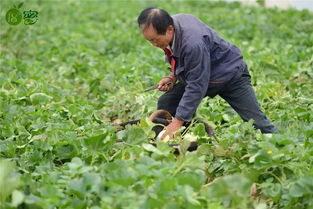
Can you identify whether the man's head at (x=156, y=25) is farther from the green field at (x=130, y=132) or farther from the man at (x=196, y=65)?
the green field at (x=130, y=132)

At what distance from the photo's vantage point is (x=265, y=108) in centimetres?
543

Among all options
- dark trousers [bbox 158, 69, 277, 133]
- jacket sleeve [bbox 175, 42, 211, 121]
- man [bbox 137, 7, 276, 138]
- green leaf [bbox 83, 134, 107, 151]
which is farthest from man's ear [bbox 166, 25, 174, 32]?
green leaf [bbox 83, 134, 107, 151]

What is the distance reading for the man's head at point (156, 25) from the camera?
3.85m

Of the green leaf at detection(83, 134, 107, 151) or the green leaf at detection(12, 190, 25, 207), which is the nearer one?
the green leaf at detection(12, 190, 25, 207)

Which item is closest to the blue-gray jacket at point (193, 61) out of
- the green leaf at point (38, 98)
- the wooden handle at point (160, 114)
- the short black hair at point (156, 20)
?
the short black hair at point (156, 20)

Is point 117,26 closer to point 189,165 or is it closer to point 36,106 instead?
point 36,106

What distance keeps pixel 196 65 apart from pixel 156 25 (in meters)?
0.36

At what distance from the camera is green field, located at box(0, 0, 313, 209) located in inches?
115

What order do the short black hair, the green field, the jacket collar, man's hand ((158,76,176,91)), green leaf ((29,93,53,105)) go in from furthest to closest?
1. green leaf ((29,93,53,105))
2. man's hand ((158,76,176,91))
3. the jacket collar
4. the short black hair
5. the green field

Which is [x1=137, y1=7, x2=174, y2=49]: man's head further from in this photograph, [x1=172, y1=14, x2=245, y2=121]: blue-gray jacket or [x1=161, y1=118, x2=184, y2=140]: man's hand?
[x1=161, y1=118, x2=184, y2=140]: man's hand

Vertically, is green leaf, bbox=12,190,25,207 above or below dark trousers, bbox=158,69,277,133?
above

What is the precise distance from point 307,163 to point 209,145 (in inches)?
22.1

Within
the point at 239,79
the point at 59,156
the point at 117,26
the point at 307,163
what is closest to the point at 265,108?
the point at 239,79

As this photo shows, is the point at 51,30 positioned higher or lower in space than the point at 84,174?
lower
